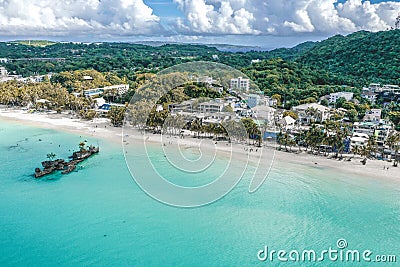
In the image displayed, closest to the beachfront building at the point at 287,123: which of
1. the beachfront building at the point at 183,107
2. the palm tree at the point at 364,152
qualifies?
the palm tree at the point at 364,152

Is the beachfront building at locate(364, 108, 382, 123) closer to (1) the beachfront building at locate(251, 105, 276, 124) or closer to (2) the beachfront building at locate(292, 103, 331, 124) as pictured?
(2) the beachfront building at locate(292, 103, 331, 124)

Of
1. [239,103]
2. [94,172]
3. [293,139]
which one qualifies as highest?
[239,103]

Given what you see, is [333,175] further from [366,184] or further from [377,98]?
[377,98]

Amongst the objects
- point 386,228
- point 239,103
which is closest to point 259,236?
point 386,228

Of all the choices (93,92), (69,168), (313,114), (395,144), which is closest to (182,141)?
(69,168)

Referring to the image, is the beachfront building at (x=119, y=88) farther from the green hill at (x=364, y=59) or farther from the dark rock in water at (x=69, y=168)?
the green hill at (x=364, y=59)

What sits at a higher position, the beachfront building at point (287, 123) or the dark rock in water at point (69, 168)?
the beachfront building at point (287, 123)

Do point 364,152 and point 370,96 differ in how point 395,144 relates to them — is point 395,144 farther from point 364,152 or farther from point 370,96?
point 370,96
